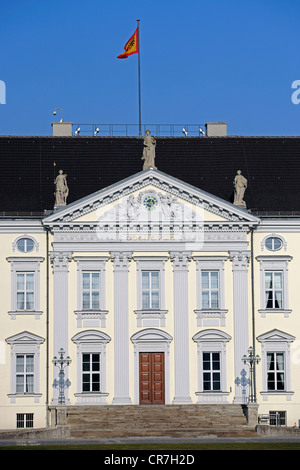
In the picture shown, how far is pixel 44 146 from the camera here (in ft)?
236

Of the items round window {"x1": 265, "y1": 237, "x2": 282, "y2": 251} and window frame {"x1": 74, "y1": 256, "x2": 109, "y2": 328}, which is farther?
round window {"x1": 265, "y1": 237, "x2": 282, "y2": 251}

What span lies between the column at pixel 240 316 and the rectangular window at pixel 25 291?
10587 millimetres

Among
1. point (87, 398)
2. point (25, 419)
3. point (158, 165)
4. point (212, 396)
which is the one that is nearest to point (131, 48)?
point (158, 165)

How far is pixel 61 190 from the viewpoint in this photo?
65875mm

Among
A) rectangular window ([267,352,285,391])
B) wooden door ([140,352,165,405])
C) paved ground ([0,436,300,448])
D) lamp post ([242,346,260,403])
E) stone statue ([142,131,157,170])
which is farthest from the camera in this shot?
stone statue ([142,131,157,170])

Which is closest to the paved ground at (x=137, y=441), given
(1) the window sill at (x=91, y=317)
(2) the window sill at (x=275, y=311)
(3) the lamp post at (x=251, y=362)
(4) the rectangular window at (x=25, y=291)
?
(3) the lamp post at (x=251, y=362)

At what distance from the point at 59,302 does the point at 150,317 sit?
4803 mm

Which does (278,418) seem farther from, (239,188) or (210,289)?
(239,188)

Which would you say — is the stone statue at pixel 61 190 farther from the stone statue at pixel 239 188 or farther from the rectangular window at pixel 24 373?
the stone statue at pixel 239 188

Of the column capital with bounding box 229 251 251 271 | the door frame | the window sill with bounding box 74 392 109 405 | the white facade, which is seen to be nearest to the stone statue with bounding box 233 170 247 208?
the white facade

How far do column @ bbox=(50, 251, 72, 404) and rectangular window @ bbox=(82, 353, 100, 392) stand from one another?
1.00 m

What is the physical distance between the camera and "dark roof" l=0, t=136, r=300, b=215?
68.1 meters

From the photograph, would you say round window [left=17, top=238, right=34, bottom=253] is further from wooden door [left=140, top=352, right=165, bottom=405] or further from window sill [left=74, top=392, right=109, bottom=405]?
wooden door [left=140, top=352, right=165, bottom=405]
